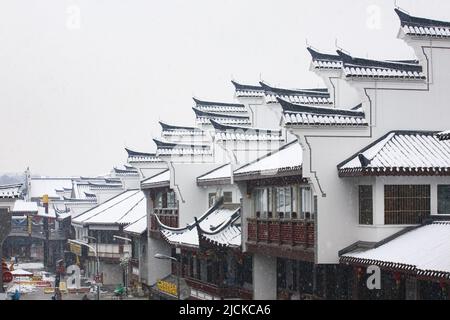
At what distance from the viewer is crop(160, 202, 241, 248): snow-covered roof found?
119 feet

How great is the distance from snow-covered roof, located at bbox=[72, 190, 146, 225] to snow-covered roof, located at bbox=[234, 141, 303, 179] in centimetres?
2558

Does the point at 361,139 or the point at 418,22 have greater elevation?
the point at 418,22

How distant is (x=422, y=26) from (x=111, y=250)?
43748mm

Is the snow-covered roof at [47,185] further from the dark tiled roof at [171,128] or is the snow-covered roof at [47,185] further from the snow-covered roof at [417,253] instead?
the snow-covered roof at [417,253]

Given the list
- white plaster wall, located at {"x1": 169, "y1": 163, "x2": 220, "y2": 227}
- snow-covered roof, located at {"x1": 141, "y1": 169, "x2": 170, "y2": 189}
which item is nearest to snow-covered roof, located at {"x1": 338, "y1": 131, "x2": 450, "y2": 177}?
white plaster wall, located at {"x1": 169, "y1": 163, "x2": 220, "y2": 227}

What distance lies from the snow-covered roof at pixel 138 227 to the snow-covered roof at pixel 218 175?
10064 millimetres

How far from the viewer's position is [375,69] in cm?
2866

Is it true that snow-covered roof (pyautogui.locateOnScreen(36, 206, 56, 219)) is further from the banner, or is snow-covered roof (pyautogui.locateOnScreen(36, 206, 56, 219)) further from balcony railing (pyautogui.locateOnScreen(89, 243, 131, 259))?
balcony railing (pyautogui.locateOnScreen(89, 243, 131, 259))

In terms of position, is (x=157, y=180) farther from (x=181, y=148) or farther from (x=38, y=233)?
(x=38, y=233)

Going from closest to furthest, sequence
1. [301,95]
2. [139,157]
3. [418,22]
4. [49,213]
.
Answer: [418,22], [301,95], [139,157], [49,213]

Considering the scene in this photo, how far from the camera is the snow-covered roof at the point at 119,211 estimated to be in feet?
Result: 208

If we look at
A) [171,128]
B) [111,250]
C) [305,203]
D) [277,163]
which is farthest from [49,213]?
[305,203]

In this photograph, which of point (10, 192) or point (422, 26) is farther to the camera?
point (10, 192)

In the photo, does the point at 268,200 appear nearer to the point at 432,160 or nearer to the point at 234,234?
the point at 234,234
